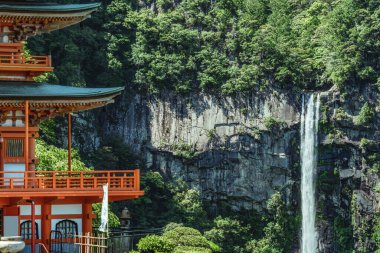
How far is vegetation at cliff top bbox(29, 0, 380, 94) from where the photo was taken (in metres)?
96.9

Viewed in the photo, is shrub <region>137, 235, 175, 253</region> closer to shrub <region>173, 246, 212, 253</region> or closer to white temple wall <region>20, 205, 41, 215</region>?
white temple wall <region>20, 205, 41, 215</region>

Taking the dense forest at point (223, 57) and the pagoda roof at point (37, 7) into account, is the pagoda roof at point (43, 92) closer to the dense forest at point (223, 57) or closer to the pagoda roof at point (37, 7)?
the pagoda roof at point (37, 7)

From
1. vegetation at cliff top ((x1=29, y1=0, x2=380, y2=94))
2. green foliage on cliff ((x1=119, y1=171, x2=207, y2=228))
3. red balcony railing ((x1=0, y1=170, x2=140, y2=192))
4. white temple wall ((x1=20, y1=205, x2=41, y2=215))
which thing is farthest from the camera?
vegetation at cliff top ((x1=29, y1=0, x2=380, y2=94))

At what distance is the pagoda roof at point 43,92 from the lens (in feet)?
181

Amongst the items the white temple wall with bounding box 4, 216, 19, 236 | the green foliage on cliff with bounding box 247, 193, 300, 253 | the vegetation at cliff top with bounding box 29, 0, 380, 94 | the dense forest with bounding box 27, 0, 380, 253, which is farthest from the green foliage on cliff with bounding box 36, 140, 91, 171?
the green foliage on cliff with bounding box 247, 193, 300, 253

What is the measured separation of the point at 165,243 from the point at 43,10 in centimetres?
1077

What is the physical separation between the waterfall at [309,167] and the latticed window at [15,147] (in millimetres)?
41703

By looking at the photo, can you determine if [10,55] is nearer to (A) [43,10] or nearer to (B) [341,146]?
(A) [43,10]

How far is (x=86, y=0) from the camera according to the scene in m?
98.6

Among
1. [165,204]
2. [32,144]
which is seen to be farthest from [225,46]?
[32,144]

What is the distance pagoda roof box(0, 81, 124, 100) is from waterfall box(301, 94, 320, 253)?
4100 cm

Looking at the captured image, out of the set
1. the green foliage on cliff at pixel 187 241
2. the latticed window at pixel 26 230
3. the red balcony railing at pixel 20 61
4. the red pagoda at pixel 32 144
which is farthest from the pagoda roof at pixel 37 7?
the green foliage on cliff at pixel 187 241

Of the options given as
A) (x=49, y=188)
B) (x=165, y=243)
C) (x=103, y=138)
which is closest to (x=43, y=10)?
(x=49, y=188)

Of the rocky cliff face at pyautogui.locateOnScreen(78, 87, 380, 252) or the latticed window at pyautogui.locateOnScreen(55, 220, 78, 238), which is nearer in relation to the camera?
the latticed window at pyautogui.locateOnScreen(55, 220, 78, 238)
